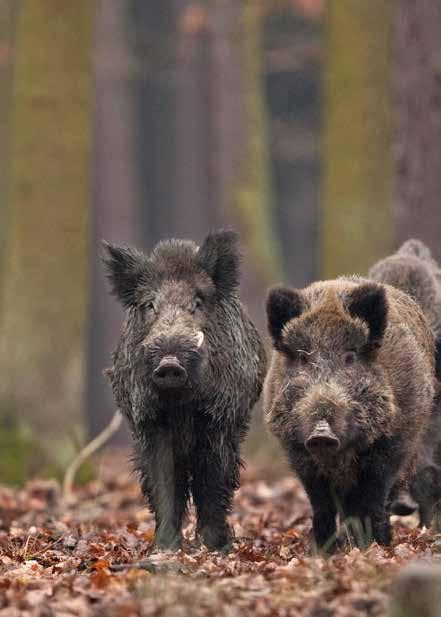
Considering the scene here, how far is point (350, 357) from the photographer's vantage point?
9.05 m

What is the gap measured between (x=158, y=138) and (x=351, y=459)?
90.1ft

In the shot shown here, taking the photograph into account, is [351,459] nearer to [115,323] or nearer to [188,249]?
[188,249]

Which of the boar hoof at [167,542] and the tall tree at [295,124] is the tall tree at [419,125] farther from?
the tall tree at [295,124]

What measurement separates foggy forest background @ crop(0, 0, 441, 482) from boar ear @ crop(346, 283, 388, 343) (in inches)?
193

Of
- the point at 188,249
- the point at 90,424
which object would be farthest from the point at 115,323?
the point at 188,249

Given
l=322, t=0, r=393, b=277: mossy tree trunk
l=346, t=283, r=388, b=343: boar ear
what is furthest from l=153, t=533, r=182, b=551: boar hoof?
l=322, t=0, r=393, b=277: mossy tree trunk

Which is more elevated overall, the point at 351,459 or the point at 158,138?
the point at 158,138

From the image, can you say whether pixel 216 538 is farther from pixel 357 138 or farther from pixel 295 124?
pixel 295 124

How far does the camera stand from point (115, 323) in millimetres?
28891

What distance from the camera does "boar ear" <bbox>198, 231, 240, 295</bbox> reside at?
9680mm

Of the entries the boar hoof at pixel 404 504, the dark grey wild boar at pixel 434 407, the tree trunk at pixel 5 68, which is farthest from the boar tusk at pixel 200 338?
the tree trunk at pixel 5 68

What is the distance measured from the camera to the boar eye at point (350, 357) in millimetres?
9023

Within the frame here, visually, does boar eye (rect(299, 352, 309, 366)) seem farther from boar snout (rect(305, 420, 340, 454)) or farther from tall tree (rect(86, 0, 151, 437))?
tall tree (rect(86, 0, 151, 437))

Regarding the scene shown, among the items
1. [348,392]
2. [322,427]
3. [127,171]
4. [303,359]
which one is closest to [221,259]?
[303,359]
